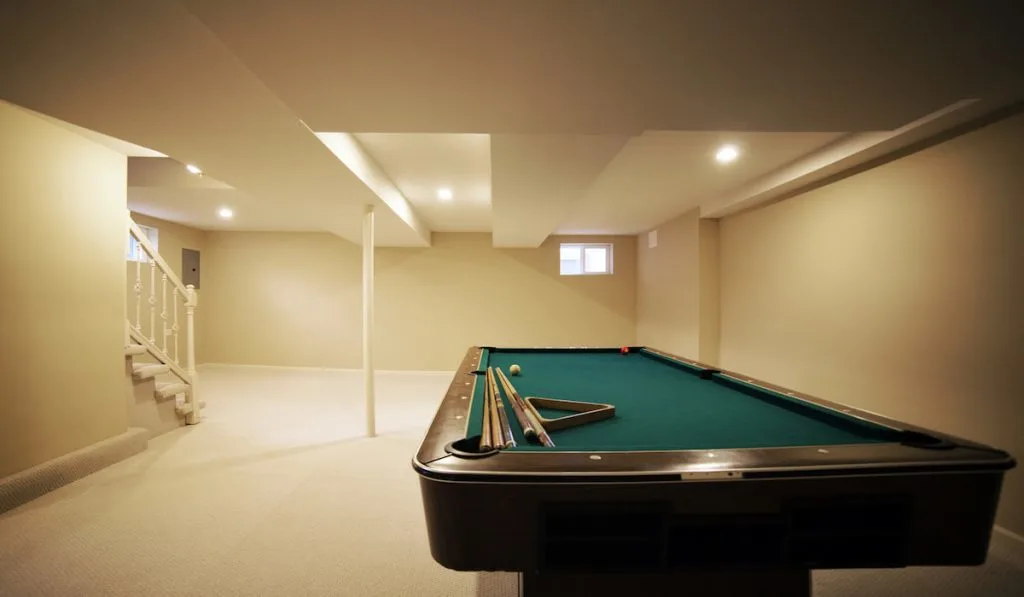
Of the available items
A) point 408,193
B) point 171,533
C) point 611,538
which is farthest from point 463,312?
point 611,538

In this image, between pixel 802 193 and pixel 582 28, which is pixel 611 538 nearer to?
pixel 582 28

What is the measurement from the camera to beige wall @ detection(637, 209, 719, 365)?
4270 millimetres

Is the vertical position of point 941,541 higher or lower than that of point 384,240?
lower

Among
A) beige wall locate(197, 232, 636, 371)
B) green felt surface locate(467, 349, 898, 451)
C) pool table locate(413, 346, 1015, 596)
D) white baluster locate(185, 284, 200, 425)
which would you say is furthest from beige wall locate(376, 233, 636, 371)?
pool table locate(413, 346, 1015, 596)

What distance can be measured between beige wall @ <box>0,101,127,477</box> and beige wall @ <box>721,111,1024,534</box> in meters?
5.48

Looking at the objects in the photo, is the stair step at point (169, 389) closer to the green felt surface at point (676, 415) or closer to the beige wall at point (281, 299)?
the beige wall at point (281, 299)

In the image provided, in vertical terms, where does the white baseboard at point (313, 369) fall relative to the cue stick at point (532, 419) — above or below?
below

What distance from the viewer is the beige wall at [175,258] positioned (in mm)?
5195

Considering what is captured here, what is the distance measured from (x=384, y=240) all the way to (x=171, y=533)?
4.35 metres

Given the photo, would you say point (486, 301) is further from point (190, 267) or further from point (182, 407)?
point (190, 267)

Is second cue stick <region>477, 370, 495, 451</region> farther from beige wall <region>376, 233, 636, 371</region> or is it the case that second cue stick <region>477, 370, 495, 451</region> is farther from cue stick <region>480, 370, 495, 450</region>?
beige wall <region>376, 233, 636, 371</region>

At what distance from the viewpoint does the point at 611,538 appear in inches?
32.1

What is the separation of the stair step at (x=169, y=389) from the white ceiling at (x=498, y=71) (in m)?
2.17

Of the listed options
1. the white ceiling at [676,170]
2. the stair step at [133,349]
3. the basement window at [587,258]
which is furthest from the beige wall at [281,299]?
the white ceiling at [676,170]
